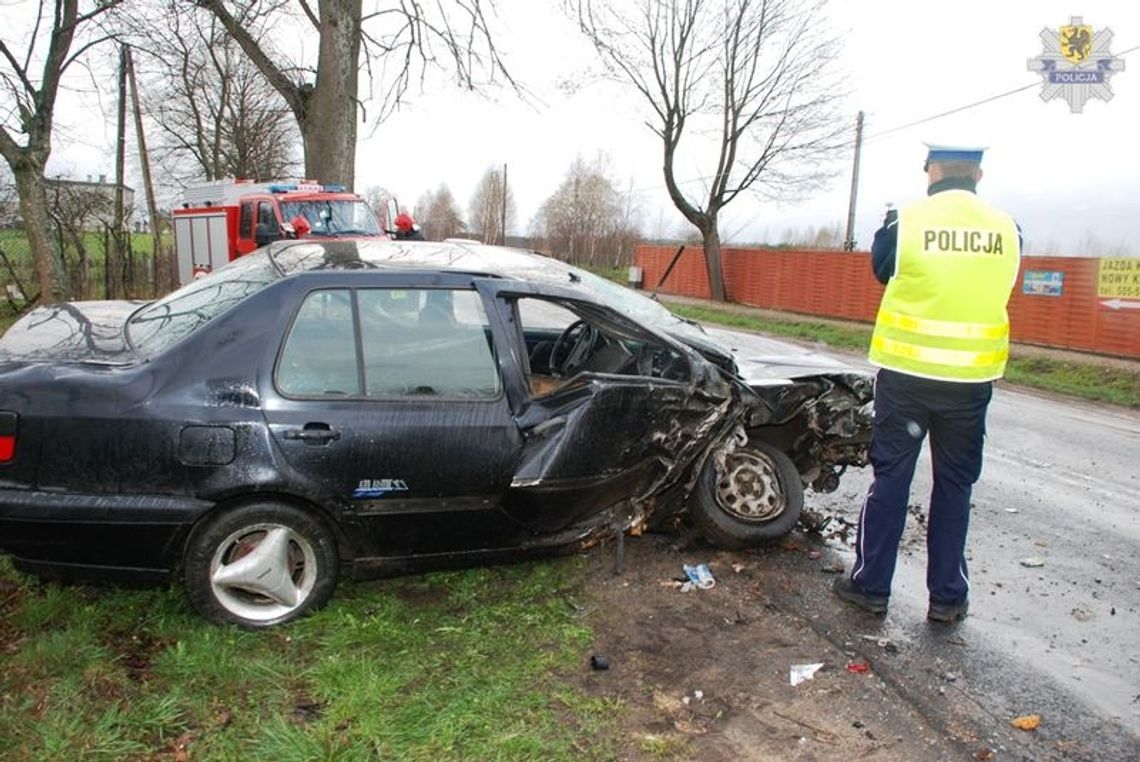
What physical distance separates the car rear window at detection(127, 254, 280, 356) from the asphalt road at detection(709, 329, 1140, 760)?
9.71ft

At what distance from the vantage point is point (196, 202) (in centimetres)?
1988

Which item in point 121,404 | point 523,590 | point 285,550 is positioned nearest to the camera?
point 121,404

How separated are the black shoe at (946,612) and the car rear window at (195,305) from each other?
3317mm

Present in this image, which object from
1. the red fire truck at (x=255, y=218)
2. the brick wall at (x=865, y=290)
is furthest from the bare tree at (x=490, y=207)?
the red fire truck at (x=255, y=218)

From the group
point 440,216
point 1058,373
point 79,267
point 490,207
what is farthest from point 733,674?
point 440,216

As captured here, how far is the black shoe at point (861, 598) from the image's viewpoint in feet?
12.6

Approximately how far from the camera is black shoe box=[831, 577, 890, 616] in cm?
385

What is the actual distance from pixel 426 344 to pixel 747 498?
1.93 meters

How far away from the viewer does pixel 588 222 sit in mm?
53812

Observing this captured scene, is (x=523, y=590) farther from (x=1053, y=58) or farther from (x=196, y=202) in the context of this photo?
(x=196, y=202)

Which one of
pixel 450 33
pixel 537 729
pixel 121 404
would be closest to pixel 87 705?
pixel 121 404

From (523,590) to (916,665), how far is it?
1.73 m

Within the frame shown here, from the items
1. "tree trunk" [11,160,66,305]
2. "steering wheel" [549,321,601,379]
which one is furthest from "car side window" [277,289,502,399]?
"tree trunk" [11,160,66,305]

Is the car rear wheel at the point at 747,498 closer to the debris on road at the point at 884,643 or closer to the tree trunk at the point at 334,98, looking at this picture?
the debris on road at the point at 884,643
